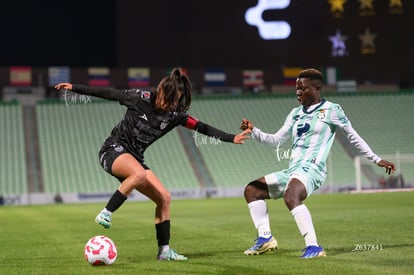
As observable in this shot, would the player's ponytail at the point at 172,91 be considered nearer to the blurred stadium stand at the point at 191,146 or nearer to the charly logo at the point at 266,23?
the charly logo at the point at 266,23

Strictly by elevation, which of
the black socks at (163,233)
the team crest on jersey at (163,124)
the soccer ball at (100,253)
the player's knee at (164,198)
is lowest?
the soccer ball at (100,253)

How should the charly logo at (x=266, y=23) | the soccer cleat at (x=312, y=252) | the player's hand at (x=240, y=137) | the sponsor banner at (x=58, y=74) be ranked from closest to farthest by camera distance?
the soccer cleat at (x=312, y=252) < the player's hand at (x=240, y=137) < the charly logo at (x=266, y=23) < the sponsor banner at (x=58, y=74)

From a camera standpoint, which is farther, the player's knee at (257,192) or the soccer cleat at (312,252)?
the player's knee at (257,192)

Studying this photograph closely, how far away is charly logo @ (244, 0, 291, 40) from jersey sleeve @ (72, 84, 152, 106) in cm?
2646

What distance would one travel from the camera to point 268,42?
36.5 meters

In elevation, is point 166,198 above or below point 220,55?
below

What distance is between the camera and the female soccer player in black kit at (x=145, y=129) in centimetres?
902

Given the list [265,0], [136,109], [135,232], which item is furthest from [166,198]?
[265,0]

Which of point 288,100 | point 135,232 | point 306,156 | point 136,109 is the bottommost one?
point 135,232

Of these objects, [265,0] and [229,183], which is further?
[229,183]

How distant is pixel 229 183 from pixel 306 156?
1197 inches

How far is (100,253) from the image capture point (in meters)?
8.61

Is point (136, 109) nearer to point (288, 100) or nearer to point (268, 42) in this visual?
point (268, 42)

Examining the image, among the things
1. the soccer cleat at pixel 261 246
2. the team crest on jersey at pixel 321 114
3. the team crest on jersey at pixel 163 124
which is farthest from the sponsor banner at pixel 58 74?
the team crest on jersey at pixel 321 114
